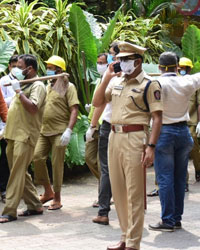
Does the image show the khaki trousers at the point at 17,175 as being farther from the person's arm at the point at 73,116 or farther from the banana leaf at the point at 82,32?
the banana leaf at the point at 82,32

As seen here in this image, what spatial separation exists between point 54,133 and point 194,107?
2.85 metres

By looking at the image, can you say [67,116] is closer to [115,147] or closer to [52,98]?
[52,98]

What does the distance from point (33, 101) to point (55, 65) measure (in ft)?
3.63

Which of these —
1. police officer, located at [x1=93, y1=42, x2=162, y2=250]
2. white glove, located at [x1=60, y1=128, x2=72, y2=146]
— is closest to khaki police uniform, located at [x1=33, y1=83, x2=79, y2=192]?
white glove, located at [x1=60, y1=128, x2=72, y2=146]

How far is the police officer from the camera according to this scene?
6227 millimetres

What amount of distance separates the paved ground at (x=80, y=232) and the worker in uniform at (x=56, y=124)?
470mm

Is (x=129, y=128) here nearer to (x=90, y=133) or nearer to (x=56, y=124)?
(x=90, y=133)

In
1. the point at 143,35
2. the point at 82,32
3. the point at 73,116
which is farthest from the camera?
the point at 143,35

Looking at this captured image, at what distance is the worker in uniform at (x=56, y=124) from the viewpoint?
8.78 m

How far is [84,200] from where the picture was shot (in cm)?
943

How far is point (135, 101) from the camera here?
6270 millimetres

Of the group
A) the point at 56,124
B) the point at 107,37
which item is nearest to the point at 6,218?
the point at 56,124

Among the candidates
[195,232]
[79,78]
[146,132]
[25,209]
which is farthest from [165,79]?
[79,78]

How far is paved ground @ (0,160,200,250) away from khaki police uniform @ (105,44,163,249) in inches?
22.2
